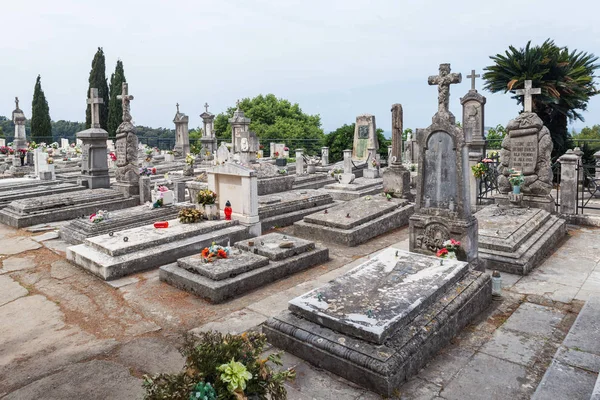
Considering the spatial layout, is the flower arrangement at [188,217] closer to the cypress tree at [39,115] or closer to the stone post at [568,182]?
the stone post at [568,182]

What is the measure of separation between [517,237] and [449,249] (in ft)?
6.79

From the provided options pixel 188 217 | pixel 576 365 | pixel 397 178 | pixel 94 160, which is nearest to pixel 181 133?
pixel 94 160

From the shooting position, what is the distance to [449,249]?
6.64 meters

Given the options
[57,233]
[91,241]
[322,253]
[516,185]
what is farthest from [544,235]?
[57,233]

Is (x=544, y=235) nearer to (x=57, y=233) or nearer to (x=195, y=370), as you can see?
(x=195, y=370)

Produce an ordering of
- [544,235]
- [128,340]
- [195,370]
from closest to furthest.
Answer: [195,370]
[128,340]
[544,235]

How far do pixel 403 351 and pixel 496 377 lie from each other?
928mm

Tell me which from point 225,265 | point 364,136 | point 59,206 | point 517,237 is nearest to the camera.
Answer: point 225,265

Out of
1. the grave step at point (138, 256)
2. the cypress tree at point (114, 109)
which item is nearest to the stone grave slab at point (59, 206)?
the grave step at point (138, 256)

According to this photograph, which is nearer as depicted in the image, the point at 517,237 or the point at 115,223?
the point at 517,237

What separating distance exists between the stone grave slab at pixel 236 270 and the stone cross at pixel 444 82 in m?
3.34

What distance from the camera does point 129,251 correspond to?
307 inches

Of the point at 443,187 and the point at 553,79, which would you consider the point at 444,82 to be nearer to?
the point at 443,187

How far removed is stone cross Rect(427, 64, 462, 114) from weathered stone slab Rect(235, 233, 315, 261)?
10.9 ft
